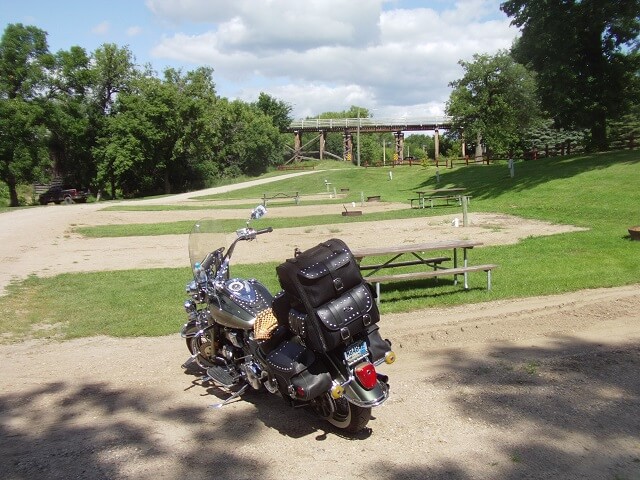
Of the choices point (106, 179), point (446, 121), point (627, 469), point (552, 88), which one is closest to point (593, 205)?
point (552, 88)

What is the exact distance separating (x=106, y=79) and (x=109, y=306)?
52.5 m

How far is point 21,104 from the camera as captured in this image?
152 feet

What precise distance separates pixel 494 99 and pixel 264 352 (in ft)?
141

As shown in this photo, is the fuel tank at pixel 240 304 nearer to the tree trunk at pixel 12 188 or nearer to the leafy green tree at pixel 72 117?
the tree trunk at pixel 12 188

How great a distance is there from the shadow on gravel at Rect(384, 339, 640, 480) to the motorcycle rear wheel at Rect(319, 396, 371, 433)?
52 centimetres

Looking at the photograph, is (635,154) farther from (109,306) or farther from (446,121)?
(446,121)

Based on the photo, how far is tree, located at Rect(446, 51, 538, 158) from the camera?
4284cm

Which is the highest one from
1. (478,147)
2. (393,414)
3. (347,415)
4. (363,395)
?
(478,147)

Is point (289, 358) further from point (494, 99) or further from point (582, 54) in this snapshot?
point (494, 99)

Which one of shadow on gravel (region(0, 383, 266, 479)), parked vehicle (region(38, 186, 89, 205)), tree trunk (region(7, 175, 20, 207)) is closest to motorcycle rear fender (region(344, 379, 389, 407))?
shadow on gravel (region(0, 383, 266, 479))

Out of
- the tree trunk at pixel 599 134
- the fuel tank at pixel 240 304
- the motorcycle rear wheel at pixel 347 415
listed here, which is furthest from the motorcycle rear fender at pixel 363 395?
the tree trunk at pixel 599 134

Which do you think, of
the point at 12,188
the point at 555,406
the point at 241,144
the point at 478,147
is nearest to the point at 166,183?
the point at 241,144

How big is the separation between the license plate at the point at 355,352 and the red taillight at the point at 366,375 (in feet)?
0.29

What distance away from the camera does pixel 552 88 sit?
31812 millimetres
